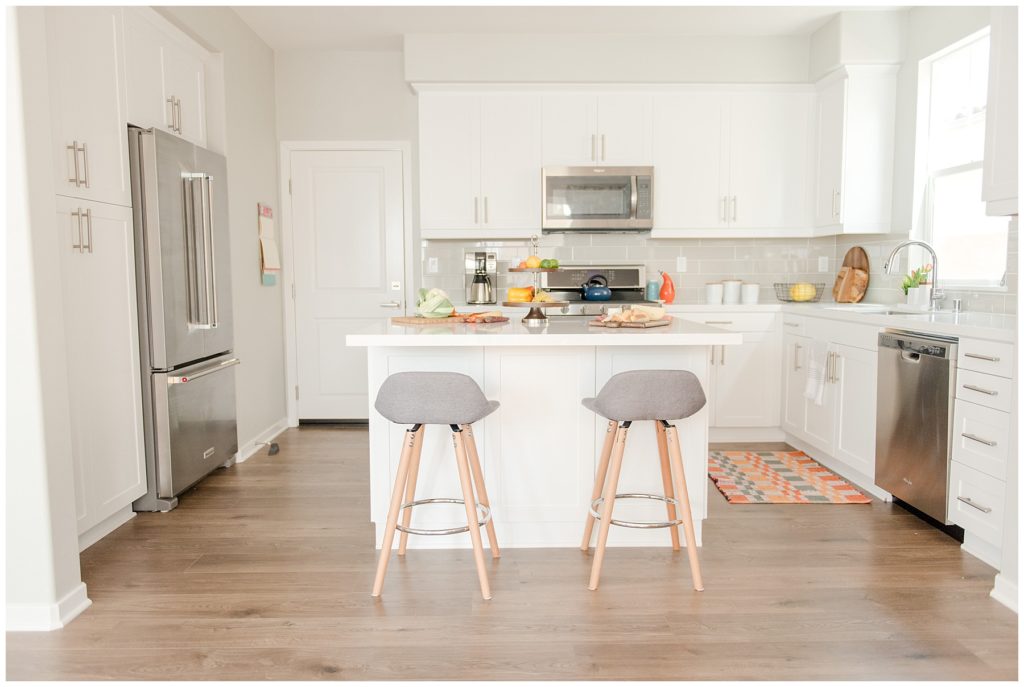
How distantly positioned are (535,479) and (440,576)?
54 centimetres

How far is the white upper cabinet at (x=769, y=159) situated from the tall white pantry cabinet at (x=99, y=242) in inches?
139

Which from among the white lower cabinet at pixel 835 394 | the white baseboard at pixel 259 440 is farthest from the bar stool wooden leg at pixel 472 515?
the white baseboard at pixel 259 440

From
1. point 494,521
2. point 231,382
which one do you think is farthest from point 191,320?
point 494,521

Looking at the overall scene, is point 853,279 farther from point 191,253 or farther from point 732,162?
point 191,253

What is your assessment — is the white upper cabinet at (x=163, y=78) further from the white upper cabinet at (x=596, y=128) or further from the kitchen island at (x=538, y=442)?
the white upper cabinet at (x=596, y=128)

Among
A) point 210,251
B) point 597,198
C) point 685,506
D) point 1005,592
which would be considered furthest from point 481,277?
point 1005,592

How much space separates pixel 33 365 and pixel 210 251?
168 centimetres

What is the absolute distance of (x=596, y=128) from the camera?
Result: 15.6 ft

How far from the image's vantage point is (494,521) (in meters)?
2.89

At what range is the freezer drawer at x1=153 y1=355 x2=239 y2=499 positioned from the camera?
335cm

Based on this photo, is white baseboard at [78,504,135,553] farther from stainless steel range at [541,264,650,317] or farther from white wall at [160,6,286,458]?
stainless steel range at [541,264,650,317]

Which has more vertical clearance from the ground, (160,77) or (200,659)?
(160,77)

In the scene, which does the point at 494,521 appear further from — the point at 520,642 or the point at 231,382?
the point at 231,382

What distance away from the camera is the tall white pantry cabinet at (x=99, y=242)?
2.74m
